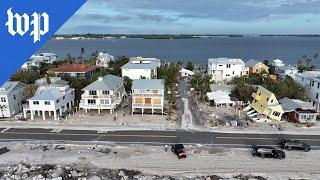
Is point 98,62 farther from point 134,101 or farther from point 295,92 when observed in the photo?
point 295,92

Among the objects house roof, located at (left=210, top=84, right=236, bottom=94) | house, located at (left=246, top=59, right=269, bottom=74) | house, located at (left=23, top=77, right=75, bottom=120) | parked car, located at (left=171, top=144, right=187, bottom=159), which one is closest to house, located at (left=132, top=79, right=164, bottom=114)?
house, located at (left=23, top=77, right=75, bottom=120)

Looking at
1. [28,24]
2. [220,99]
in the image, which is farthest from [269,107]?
[28,24]

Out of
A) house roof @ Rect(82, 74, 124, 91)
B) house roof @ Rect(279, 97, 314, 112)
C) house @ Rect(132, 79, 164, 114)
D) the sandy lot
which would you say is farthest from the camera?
house roof @ Rect(82, 74, 124, 91)

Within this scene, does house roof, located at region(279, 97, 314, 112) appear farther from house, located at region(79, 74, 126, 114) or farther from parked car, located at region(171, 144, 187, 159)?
house, located at region(79, 74, 126, 114)

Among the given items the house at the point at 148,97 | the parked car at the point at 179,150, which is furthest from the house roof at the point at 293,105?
the parked car at the point at 179,150

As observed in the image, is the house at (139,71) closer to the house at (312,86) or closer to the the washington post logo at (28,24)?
the house at (312,86)

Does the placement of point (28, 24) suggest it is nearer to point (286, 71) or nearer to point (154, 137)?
point (154, 137)

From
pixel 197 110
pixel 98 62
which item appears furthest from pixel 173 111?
pixel 98 62
